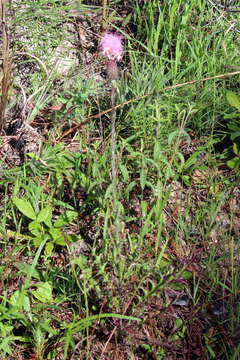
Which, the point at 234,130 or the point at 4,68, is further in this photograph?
the point at 234,130

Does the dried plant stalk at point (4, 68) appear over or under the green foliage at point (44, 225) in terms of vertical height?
over

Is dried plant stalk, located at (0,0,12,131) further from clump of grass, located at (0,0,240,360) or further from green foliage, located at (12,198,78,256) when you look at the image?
green foliage, located at (12,198,78,256)

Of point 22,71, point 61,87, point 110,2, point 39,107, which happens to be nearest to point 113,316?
point 39,107

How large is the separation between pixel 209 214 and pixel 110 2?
60.7 inches

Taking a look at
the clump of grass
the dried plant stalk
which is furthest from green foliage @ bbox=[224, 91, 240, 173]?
the dried plant stalk

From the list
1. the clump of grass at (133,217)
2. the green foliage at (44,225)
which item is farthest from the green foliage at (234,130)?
the green foliage at (44,225)

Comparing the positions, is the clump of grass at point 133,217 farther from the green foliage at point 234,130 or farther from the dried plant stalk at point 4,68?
the dried plant stalk at point 4,68

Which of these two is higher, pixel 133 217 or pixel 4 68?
pixel 4 68

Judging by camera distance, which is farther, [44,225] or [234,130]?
[234,130]

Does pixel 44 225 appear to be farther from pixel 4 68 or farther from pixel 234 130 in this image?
pixel 234 130


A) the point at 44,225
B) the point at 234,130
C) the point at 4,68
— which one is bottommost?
the point at 44,225

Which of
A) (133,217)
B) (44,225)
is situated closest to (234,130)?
(133,217)

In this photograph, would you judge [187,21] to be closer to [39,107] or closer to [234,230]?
[39,107]

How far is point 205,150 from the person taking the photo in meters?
2.50
